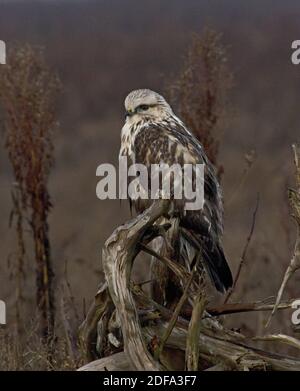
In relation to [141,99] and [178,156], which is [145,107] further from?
[178,156]

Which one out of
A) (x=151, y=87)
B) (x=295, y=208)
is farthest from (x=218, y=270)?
(x=151, y=87)

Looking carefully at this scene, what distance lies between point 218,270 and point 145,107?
0.94m

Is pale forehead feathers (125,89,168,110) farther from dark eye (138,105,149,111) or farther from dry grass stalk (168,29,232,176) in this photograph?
dry grass stalk (168,29,232,176)

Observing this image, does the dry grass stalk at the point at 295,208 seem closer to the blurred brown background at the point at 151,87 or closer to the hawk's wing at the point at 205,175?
the hawk's wing at the point at 205,175

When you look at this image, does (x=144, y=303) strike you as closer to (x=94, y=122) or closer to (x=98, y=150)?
(x=98, y=150)

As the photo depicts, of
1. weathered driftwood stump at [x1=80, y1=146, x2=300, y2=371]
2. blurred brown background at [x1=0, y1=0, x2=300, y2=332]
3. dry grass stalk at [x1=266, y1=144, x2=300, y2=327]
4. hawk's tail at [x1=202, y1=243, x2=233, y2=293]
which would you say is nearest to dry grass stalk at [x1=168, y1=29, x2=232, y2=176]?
Result: blurred brown background at [x1=0, y1=0, x2=300, y2=332]

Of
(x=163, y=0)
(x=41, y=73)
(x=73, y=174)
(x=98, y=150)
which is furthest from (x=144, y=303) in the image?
(x=163, y=0)

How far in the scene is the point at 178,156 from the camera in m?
6.05

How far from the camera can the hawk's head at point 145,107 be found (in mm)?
6238

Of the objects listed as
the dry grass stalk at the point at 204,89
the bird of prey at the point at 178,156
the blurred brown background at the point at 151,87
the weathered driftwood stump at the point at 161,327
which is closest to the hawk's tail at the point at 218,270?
the bird of prey at the point at 178,156

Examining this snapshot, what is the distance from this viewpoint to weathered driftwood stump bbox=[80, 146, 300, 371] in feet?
15.8

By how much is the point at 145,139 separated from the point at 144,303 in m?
1.28

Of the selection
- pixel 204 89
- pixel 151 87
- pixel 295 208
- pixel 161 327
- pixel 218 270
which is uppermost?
pixel 151 87
